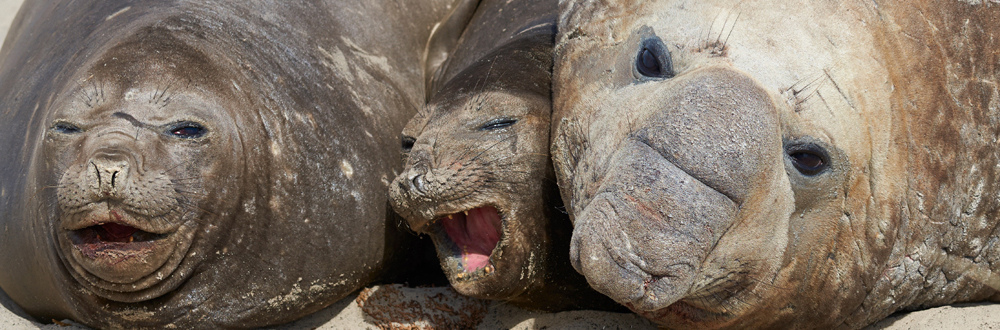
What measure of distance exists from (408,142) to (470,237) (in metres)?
0.54

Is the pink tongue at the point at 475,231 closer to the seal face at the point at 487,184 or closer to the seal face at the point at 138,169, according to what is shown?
the seal face at the point at 487,184

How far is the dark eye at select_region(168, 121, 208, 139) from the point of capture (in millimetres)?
3477

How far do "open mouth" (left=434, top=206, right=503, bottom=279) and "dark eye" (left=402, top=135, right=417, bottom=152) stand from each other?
0.39 metres

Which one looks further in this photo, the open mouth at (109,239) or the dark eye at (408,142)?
the dark eye at (408,142)

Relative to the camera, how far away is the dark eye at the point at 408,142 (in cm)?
384

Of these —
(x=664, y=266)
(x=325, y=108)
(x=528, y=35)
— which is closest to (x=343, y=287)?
(x=325, y=108)

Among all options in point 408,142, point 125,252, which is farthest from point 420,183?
point 125,252

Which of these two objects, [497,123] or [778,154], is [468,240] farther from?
[778,154]

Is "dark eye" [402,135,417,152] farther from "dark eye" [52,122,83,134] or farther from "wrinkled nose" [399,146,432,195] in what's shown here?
"dark eye" [52,122,83,134]

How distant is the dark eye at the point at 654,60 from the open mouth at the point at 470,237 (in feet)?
2.96

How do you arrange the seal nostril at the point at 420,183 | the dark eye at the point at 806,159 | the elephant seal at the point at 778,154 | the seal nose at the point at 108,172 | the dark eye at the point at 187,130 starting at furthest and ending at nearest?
1. the dark eye at the point at 187,130
2. the seal nostril at the point at 420,183
3. the seal nose at the point at 108,172
4. the dark eye at the point at 806,159
5. the elephant seal at the point at 778,154

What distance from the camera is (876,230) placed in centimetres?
294

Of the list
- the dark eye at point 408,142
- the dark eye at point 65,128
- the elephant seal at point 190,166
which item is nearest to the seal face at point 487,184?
the dark eye at point 408,142

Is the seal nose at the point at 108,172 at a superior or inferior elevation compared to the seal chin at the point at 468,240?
superior
